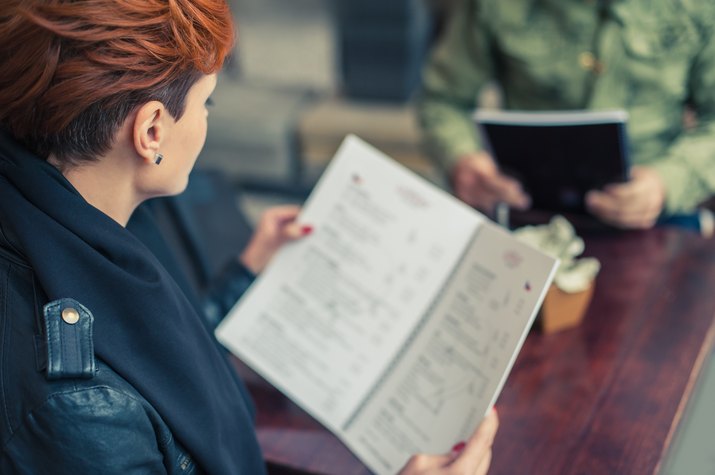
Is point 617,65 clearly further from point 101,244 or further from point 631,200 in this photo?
point 101,244

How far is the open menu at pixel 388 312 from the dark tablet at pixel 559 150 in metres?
0.27

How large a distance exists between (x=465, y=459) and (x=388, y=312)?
284 mm

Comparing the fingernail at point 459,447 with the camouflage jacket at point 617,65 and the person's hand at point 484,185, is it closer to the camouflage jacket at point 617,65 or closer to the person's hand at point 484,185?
the person's hand at point 484,185

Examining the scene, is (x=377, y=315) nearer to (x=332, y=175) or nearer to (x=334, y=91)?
(x=332, y=175)

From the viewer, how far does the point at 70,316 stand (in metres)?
0.70

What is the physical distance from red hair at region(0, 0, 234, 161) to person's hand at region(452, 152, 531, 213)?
0.79 meters

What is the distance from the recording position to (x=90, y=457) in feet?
2.22

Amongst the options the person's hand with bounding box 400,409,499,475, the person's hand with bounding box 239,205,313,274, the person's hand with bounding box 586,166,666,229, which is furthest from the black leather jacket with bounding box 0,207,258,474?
the person's hand with bounding box 586,166,666,229

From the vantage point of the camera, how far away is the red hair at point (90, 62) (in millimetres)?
668

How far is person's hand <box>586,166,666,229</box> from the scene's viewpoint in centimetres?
134

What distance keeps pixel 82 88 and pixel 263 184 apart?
2.30 metres

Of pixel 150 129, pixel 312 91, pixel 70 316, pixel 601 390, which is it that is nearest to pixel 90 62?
pixel 150 129

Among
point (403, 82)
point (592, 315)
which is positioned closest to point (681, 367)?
point (592, 315)

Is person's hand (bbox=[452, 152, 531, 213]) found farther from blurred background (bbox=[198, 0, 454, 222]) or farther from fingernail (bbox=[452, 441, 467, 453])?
blurred background (bbox=[198, 0, 454, 222])
